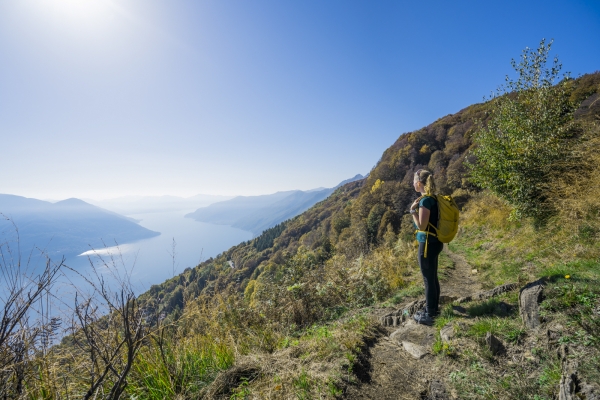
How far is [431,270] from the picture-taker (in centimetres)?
353

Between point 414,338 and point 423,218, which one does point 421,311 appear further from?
point 423,218

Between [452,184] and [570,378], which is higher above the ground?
[452,184]

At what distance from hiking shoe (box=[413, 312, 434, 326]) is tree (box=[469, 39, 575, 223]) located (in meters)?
6.14

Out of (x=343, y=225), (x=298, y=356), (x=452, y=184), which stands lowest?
(x=343, y=225)

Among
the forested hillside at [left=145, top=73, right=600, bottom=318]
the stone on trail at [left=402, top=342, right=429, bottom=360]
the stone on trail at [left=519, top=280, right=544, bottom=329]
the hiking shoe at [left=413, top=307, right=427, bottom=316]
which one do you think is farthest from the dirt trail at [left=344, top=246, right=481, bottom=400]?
the forested hillside at [left=145, top=73, right=600, bottom=318]

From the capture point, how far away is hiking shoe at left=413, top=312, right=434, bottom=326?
3600 millimetres

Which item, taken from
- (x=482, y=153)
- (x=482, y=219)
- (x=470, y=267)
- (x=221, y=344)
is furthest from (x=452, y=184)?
(x=221, y=344)

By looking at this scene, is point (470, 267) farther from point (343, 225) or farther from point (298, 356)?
point (343, 225)

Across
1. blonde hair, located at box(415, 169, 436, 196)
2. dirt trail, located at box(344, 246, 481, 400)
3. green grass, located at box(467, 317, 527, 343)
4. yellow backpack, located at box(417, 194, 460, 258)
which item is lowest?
dirt trail, located at box(344, 246, 481, 400)

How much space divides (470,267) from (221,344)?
768 centimetres

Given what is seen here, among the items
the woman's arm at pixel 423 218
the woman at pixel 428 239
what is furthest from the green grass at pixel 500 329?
the woman's arm at pixel 423 218

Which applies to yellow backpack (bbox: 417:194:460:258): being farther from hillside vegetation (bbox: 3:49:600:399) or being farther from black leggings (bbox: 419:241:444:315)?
hillside vegetation (bbox: 3:49:600:399)

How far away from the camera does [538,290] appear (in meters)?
2.98

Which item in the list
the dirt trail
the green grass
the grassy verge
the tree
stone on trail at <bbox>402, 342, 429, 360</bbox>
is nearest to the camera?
the grassy verge
